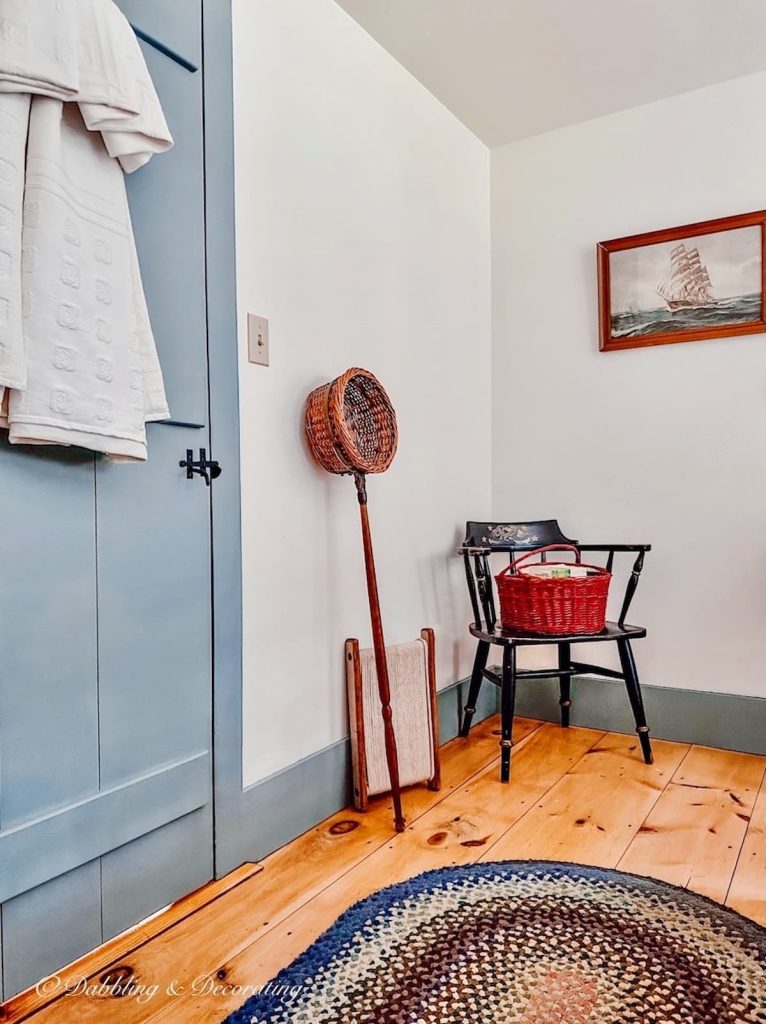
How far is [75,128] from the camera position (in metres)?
1.26

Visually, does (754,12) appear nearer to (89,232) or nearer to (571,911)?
(89,232)

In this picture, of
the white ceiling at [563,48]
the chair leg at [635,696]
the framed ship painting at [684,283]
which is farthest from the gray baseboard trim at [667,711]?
the white ceiling at [563,48]

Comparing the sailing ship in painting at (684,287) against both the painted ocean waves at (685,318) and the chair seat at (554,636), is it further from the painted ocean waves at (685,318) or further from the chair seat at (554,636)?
the chair seat at (554,636)

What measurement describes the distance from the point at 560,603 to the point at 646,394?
0.93 m

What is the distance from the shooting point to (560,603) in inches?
86.7

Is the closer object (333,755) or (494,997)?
(494,997)

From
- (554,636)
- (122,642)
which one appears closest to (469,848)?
(554,636)

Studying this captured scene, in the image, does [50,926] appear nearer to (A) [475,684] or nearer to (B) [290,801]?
(B) [290,801]

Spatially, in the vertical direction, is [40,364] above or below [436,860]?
above

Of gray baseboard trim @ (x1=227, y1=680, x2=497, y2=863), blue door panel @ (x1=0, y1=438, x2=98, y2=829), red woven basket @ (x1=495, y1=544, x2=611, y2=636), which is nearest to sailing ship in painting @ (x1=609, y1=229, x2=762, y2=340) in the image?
red woven basket @ (x1=495, y1=544, x2=611, y2=636)

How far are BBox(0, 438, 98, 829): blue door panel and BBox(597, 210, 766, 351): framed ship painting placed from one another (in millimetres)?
2037

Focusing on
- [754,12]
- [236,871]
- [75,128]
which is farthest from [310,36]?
[236,871]

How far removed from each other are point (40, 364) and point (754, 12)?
7.41 feet

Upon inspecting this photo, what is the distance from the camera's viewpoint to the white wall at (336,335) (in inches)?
70.2
